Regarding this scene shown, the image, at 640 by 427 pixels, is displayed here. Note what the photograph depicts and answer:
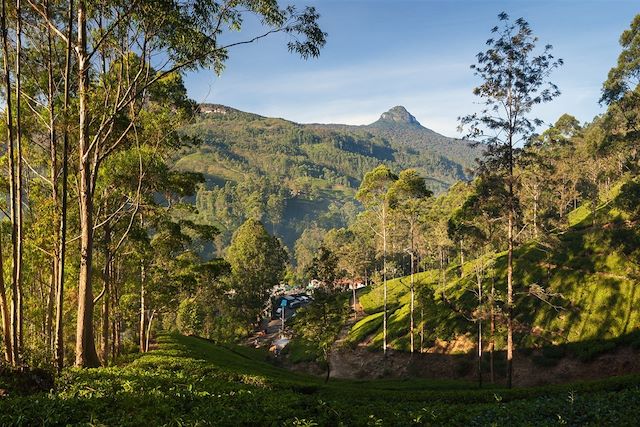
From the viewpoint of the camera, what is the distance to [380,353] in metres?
40.9

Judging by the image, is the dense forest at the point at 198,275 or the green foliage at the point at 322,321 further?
the green foliage at the point at 322,321

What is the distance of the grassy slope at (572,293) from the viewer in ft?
99.8

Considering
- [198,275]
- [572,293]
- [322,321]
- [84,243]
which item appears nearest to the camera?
[84,243]

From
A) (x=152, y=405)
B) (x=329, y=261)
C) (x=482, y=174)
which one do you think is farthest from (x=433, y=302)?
(x=152, y=405)

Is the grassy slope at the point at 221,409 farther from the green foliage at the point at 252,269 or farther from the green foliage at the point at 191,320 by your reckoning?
the green foliage at the point at 252,269

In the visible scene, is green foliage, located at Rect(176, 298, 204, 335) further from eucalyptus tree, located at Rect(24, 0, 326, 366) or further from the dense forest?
eucalyptus tree, located at Rect(24, 0, 326, 366)

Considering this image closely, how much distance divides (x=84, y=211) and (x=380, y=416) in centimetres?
1214

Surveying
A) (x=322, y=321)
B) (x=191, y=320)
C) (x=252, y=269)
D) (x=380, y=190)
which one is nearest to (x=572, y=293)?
(x=380, y=190)

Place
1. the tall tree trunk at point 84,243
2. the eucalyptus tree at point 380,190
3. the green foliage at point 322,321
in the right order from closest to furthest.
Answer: the tall tree trunk at point 84,243
the green foliage at point 322,321
the eucalyptus tree at point 380,190

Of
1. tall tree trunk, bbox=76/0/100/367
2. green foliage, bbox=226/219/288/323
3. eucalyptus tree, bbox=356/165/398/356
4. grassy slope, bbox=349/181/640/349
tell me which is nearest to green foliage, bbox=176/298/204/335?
green foliage, bbox=226/219/288/323

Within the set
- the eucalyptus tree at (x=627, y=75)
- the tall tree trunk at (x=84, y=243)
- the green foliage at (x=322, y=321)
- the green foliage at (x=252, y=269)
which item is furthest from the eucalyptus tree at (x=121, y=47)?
the green foliage at (x=252, y=269)

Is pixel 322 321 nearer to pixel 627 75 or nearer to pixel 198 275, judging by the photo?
pixel 198 275

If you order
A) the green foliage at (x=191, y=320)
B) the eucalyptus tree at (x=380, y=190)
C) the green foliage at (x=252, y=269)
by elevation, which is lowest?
the green foliage at (x=191, y=320)

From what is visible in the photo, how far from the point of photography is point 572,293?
111 ft
